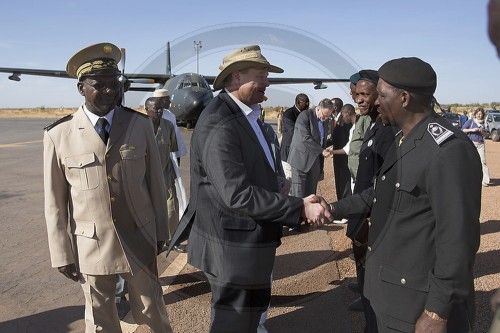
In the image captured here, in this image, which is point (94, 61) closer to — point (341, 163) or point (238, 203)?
point (238, 203)

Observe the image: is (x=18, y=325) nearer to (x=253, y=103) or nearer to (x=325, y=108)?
(x=253, y=103)

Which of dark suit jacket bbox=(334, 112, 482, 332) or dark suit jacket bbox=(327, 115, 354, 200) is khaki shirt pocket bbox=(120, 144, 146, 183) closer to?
dark suit jacket bbox=(334, 112, 482, 332)

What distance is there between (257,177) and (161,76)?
2418 cm

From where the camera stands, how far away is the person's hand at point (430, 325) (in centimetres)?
189

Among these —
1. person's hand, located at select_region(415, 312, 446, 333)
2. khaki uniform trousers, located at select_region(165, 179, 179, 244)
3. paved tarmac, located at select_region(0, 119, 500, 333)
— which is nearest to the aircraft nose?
paved tarmac, located at select_region(0, 119, 500, 333)

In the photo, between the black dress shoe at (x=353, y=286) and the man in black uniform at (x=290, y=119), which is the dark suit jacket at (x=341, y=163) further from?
the black dress shoe at (x=353, y=286)

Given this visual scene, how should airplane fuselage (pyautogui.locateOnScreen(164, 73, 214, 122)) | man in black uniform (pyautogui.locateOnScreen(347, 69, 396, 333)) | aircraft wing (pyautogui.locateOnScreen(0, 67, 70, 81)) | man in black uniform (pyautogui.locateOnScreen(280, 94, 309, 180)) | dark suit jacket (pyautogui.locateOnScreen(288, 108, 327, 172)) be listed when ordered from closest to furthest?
1. man in black uniform (pyautogui.locateOnScreen(347, 69, 396, 333))
2. dark suit jacket (pyautogui.locateOnScreen(288, 108, 327, 172))
3. man in black uniform (pyautogui.locateOnScreen(280, 94, 309, 180))
4. airplane fuselage (pyautogui.locateOnScreen(164, 73, 214, 122))
5. aircraft wing (pyautogui.locateOnScreen(0, 67, 70, 81))

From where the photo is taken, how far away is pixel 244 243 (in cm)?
250

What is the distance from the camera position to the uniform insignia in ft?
6.32

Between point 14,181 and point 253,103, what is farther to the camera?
point 14,181

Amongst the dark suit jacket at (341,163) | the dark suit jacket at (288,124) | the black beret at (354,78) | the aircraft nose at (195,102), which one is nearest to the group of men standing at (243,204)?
the black beret at (354,78)

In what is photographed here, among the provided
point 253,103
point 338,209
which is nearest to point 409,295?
point 338,209

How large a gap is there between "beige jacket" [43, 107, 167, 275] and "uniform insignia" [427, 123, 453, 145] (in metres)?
1.92

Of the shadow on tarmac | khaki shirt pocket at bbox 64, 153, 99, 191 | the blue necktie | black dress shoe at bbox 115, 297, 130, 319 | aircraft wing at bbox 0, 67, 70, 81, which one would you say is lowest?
the shadow on tarmac
